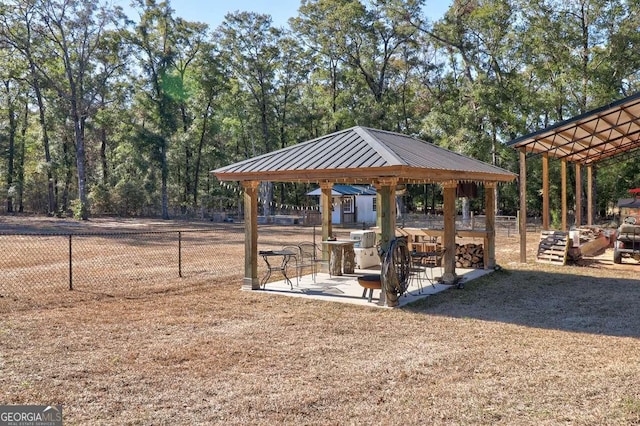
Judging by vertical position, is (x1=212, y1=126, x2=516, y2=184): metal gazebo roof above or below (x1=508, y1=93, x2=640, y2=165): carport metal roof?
below

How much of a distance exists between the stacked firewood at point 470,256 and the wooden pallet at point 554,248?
8.00 feet

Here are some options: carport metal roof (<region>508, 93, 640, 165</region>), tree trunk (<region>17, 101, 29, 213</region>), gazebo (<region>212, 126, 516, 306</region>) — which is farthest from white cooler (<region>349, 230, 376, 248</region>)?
tree trunk (<region>17, 101, 29, 213</region>)

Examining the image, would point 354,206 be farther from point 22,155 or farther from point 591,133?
point 22,155

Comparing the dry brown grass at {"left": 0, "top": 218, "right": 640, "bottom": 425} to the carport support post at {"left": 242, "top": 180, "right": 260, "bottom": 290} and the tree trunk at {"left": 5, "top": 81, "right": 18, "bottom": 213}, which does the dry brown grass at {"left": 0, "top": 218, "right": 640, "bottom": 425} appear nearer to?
the carport support post at {"left": 242, "top": 180, "right": 260, "bottom": 290}

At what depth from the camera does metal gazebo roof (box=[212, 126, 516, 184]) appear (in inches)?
302

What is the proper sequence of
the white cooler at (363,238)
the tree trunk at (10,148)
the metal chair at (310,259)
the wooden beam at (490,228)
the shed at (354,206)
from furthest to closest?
the tree trunk at (10,148)
the shed at (354,206)
the white cooler at (363,238)
the wooden beam at (490,228)
the metal chair at (310,259)

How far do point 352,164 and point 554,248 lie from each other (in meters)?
8.01

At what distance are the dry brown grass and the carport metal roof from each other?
542 cm

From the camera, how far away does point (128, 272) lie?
11.4m

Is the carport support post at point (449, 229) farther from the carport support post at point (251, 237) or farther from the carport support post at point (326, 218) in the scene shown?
the carport support post at point (251, 237)

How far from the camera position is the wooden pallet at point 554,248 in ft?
42.1

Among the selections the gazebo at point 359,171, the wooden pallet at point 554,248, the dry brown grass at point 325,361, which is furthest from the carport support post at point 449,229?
the wooden pallet at point 554,248

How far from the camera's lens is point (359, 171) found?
7.68 meters

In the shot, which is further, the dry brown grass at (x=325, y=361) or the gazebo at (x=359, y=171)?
the gazebo at (x=359, y=171)
